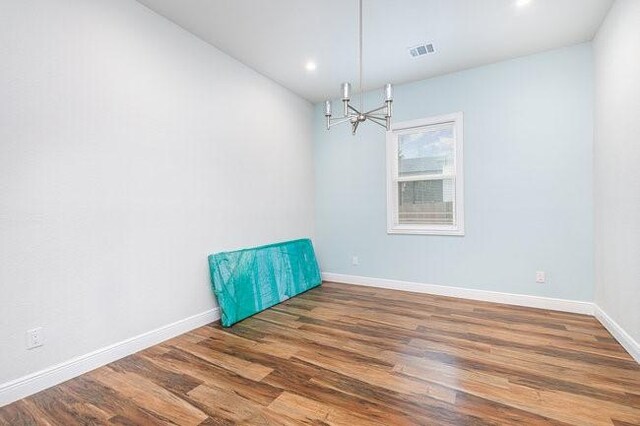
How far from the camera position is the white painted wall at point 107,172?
1887 mm

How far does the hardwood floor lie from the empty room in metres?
0.02

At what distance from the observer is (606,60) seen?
277cm

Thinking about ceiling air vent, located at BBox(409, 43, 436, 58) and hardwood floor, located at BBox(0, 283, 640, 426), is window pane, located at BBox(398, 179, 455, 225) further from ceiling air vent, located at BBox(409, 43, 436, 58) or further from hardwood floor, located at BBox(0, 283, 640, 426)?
ceiling air vent, located at BBox(409, 43, 436, 58)

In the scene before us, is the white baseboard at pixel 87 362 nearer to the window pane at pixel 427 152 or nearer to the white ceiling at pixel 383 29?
the white ceiling at pixel 383 29

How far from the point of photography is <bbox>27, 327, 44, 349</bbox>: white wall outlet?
1.91 m

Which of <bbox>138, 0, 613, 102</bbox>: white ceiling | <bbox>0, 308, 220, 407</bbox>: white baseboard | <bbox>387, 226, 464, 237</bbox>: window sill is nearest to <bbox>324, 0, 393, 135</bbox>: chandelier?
<bbox>138, 0, 613, 102</bbox>: white ceiling

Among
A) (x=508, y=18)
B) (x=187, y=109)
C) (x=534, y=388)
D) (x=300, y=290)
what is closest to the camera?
(x=534, y=388)

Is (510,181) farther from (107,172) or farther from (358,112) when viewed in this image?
(107,172)

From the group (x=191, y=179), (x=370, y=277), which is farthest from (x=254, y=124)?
(x=370, y=277)

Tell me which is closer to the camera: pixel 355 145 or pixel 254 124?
pixel 254 124

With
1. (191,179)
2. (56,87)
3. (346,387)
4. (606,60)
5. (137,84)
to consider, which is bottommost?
(346,387)

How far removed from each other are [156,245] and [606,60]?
4386 mm

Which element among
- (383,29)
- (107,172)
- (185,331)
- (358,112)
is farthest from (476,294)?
(107,172)

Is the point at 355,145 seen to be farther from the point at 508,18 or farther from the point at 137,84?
the point at 137,84
